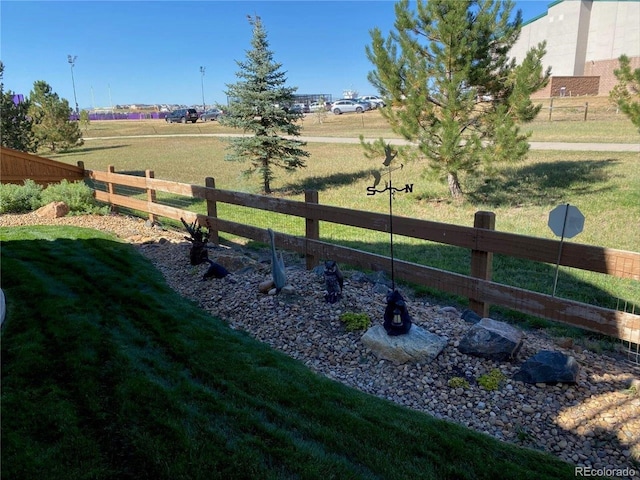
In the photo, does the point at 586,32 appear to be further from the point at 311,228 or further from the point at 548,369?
the point at 548,369

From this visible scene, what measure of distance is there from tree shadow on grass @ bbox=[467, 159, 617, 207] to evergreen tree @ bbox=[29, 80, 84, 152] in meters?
25.5

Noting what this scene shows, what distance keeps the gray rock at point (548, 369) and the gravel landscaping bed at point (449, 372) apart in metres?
0.06

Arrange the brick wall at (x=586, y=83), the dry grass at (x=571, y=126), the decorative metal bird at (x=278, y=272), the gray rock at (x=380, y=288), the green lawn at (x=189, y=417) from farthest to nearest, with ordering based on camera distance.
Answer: the brick wall at (x=586, y=83), the dry grass at (x=571, y=126), the gray rock at (x=380, y=288), the decorative metal bird at (x=278, y=272), the green lawn at (x=189, y=417)

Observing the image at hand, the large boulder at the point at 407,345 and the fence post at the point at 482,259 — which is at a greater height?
the fence post at the point at 482,259

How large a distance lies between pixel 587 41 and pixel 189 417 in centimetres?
4891

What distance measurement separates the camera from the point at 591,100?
112 feet

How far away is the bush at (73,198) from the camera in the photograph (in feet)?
32.1

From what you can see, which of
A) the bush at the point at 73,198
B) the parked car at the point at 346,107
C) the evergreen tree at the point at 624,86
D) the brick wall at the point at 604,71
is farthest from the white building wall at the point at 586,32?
the bush at the point at 73,198

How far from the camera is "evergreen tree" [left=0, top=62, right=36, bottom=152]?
2075cm

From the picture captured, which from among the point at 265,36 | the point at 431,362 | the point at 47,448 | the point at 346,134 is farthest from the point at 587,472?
the point at 346,134

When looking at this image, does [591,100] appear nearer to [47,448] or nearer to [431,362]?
[431,362]

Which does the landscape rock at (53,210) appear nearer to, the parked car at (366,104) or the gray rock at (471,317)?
the gray rock at (471,317)
